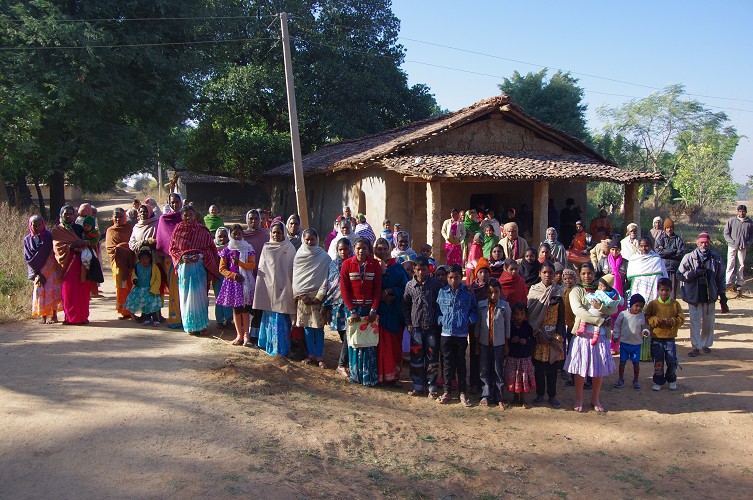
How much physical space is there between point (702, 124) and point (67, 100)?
34.9m

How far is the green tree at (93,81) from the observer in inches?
634

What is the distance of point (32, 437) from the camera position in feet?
14.9

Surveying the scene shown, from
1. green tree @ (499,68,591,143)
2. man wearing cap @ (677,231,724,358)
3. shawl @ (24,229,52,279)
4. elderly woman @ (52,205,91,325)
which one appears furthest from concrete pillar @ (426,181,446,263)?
green tree @ (499,68,591,143)

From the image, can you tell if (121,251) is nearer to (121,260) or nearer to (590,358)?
(121,260)

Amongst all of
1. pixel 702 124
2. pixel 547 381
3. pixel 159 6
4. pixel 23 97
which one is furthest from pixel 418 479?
pixel 702 124

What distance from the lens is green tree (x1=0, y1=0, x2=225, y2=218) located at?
16.1 metres

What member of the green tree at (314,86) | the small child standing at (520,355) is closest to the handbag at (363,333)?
the small child standing at (520,355)

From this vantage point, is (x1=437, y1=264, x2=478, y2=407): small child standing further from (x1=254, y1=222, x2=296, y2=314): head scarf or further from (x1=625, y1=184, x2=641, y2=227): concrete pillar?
(x1=625, y1=184, x2=641, y2=227): concrete pillar

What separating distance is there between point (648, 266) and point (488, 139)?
8.17m

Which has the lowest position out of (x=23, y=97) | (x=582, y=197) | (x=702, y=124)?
(x=582, y=197)

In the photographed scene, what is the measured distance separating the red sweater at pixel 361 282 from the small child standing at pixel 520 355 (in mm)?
1395

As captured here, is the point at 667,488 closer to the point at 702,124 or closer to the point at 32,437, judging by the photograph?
the point at 32,437

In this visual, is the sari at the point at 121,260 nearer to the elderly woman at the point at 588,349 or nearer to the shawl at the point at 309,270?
the shawl at the point at 309,270

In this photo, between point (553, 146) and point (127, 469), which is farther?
point (553, 146)
